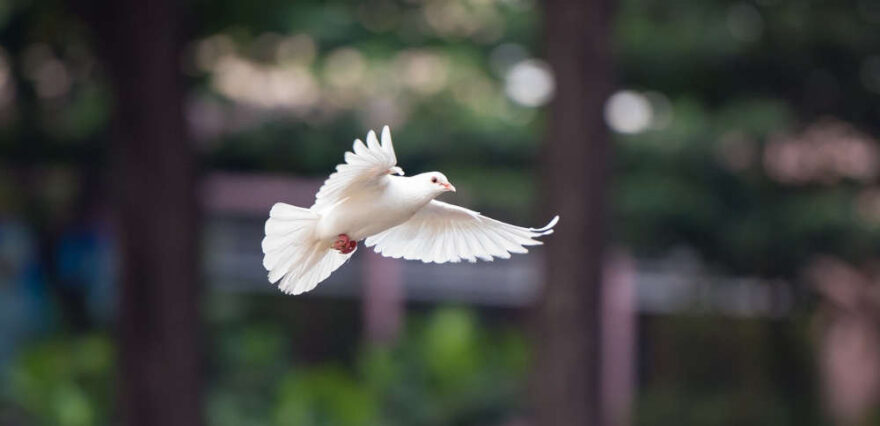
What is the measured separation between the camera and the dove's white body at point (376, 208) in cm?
211

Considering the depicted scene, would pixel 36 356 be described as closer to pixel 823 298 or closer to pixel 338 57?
pixel 338 57

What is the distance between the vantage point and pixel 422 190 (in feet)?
6.86

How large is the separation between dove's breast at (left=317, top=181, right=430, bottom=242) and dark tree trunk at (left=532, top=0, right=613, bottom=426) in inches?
173

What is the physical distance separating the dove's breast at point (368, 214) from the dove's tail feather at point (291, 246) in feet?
0.19

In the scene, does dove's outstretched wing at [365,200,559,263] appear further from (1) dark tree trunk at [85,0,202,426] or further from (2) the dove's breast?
(1) dark tree trunk at [85,0,202,426]

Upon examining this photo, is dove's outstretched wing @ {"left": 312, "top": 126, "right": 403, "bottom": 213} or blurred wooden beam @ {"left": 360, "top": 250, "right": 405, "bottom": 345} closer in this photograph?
dove's outstretched wing @ {"left": 312, "top": 126, "right": 403, "bottom": 213}

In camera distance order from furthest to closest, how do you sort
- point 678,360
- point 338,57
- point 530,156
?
point 678,360
point 530,156
point 338,57

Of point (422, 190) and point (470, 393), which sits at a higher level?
point (422, 190)

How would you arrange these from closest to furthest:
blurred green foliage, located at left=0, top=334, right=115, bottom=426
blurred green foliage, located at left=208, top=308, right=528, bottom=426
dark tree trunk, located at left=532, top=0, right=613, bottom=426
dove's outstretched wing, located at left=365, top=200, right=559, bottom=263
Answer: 1. dove's outstretched wing, located at left=365, top=200, right=559, bottom=263
2. dark tree trunk, located at left=532, top=0, right=613, bottom=426
3. blurred green foliage, located at left=0, top=334, right=115, bottom=426
4. blurred green foliage, located at left=208, top=308, right=528, bottom=426

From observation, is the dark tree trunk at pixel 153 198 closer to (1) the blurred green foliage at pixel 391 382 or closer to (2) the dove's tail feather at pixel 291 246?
(1) the blurred green foliage at pixel 391 382

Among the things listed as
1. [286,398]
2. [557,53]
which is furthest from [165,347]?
[557,53]

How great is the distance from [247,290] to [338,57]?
3.15m

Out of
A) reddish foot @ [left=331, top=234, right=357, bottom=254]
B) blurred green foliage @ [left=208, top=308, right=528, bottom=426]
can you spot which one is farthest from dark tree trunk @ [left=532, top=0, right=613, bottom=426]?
reddish foot @ [left=331, top=234, right=357, bottom=254]

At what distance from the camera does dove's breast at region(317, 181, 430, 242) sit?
2113mm
